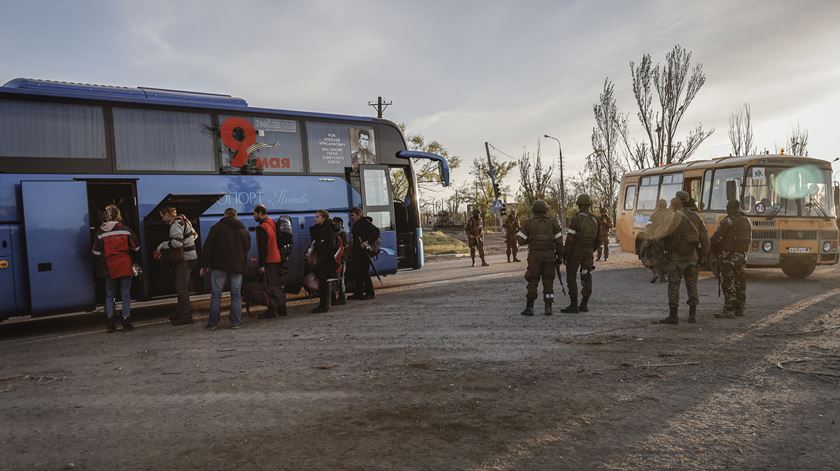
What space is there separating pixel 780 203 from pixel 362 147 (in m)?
9.39

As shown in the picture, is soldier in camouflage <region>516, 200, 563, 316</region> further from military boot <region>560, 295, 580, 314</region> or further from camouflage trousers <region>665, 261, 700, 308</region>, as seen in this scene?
camouflage trousers <region>665, 261, 700, 308</region>

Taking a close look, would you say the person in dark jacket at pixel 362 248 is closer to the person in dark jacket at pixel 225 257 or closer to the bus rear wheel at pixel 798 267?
the person in dark jacket at pixel 225 257

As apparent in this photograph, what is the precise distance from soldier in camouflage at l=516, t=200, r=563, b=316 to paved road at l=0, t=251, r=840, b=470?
50 centimetres

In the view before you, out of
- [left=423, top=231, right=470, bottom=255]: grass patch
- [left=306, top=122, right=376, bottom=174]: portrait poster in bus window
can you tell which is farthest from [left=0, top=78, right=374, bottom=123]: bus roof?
[left=423, top=231, right=470, bottom=255]: grass patch

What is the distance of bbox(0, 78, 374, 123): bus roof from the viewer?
28.5 ft

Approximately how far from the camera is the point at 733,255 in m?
8.75

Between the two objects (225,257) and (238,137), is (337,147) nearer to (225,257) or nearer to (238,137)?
(238,137)

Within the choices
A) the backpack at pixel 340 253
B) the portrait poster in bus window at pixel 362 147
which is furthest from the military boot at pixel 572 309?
the portrait poster in bus window at pixel 362 147

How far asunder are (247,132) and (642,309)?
7.52 m

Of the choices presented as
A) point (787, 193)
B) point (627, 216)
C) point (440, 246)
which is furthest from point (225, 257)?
point (440, 246)

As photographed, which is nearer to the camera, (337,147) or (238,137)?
(238,137)

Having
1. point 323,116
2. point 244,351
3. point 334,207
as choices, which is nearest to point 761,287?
point 334,207

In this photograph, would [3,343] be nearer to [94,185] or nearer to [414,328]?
[94,185]

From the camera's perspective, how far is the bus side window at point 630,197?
55.7ft
